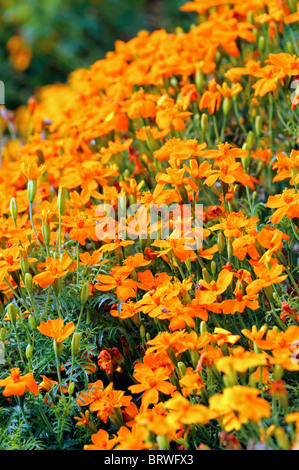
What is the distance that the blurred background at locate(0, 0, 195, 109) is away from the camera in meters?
4.18

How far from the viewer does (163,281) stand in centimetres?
141

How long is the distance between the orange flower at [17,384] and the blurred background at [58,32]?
3.16m

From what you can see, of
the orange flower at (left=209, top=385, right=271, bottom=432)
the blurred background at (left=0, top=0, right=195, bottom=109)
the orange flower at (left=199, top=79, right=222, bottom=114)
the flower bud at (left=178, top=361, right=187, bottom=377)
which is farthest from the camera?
the blurred background at (left=0, top=0, right=195, bottom=109)

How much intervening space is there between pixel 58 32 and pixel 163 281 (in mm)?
3423

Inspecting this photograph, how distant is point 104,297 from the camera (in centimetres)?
147

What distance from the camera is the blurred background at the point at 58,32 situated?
4.18 meters

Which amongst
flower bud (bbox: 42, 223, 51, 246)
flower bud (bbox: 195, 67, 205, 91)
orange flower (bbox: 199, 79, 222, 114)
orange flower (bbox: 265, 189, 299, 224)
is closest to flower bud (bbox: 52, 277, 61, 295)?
flower bud (bbox: 42, 223, 51, 246)

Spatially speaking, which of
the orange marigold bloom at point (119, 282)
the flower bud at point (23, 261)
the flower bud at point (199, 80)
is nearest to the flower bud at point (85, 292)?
the orange marigold bloom at point (119, 282)

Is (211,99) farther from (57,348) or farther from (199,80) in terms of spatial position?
(57,348)

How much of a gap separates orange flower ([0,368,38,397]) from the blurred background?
3.16 metres

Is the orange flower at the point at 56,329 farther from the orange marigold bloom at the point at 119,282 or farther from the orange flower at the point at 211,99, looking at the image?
the orange flower at the point at 211,99

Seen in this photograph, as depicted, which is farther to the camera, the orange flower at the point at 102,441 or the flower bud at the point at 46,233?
the flower bud at the point at 46,233

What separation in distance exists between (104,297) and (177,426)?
0.51m

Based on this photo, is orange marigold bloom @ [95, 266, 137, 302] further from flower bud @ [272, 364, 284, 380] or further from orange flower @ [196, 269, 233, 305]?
flower bud @ [272, 364, 284, 380]
